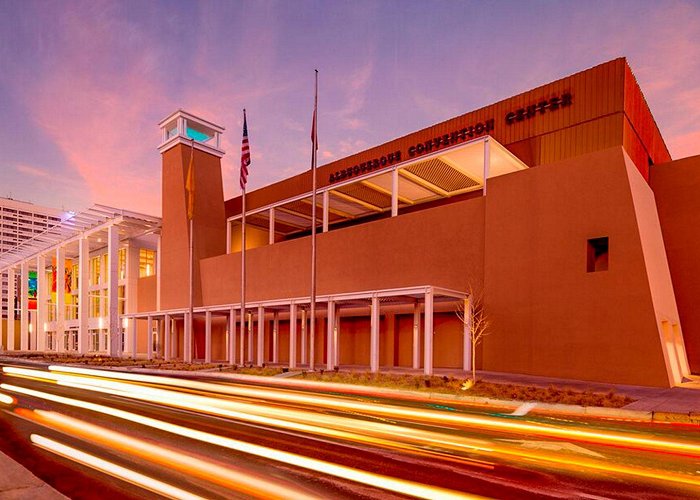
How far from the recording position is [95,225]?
50.9m

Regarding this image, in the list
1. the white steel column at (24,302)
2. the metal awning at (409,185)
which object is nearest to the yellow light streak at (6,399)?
the metal awning at (409,185)

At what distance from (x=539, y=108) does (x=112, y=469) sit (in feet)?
88.4

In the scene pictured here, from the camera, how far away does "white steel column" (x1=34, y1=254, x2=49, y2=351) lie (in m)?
63.8

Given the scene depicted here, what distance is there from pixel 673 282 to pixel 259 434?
2361 cm

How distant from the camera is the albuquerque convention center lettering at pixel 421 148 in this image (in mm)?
29859

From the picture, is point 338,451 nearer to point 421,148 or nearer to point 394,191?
point 394,191

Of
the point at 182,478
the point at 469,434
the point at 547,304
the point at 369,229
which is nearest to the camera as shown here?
the point at 182,478

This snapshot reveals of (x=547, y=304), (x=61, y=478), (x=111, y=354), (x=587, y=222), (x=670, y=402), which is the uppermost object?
(x=587, y=222)

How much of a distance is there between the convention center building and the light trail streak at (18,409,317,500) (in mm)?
14570

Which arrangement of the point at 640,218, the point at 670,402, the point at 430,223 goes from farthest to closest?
the point at 430,223
the point at 640,218
the point at 670,402

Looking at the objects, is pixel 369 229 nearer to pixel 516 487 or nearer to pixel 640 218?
pixel 640 218

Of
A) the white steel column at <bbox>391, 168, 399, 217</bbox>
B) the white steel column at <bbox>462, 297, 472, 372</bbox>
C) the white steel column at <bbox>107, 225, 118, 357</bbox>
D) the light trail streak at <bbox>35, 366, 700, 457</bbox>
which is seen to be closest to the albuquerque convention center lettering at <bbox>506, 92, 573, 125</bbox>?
the white steel column at <bbox>391, 168, 399, 217</bbox>

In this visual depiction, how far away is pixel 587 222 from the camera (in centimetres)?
2028

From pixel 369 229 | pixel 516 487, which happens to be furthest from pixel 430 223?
pixel 516 487
